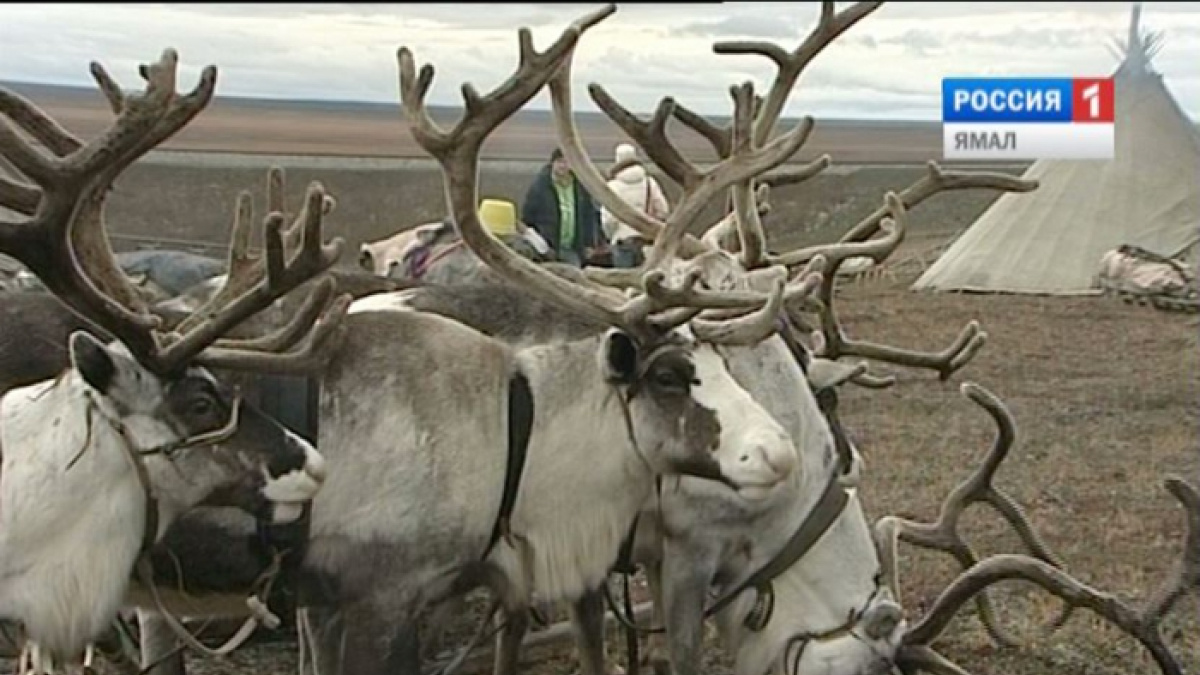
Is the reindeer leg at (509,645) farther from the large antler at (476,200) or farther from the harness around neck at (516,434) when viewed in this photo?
the large antler at (476,200)

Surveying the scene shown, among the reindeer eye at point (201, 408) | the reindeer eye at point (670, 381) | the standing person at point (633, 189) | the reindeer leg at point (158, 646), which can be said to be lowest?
the reindeer leg at point (158, 646)

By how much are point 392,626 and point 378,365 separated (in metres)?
0.66

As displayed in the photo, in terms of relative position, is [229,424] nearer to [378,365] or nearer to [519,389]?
[378,365]

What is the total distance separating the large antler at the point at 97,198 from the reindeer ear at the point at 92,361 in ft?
0.27

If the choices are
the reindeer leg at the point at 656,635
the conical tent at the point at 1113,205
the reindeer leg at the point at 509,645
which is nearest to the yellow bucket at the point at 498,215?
the reindeer leg at the point at 656,635

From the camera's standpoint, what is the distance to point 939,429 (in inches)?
416

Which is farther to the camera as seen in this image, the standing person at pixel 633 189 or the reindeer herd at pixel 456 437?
the standing person at pixel 633 189

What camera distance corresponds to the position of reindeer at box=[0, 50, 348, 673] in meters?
3.80

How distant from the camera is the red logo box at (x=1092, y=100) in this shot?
1628cm

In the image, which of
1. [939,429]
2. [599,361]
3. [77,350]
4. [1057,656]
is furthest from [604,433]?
[939,429]

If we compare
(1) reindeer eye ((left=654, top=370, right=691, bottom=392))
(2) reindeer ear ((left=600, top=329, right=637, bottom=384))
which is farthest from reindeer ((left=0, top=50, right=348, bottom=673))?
(1) reindeer eye ((left=654, top=370, right=691, bottom=392))

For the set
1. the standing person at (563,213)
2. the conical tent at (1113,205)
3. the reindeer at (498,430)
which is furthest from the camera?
the conical tent at (1113,205)

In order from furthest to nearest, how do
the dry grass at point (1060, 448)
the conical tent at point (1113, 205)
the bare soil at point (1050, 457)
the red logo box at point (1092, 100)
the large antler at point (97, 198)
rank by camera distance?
the conical tent at point (1113, 205) → the red logo box at point (1092, 100) → the dry grass at point (1060, 448) → the bare soil at point (1050, 457) → the large antler at point (97, 198)

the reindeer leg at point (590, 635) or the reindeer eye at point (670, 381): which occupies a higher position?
the reindeer eye at point (670, 381)
